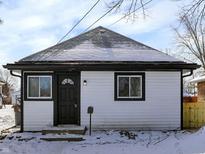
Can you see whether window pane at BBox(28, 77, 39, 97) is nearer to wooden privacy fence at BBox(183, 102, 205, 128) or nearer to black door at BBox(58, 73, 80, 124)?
black door at BBox(58, 73, 80, 124)

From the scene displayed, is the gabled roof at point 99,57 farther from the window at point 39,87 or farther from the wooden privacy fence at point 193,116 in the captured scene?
the wooden privacy fence at point 193,116

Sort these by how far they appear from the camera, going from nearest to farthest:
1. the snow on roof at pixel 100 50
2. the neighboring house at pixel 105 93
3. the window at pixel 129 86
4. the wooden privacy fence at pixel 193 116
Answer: the neighboring house at pixel 105 93
the window at pixel 129 86
the snow on roof at pixel 100 50
the wooden privacy fence at pixel 193 116

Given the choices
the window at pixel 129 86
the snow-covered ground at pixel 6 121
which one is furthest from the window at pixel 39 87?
the window at pixel 129 86

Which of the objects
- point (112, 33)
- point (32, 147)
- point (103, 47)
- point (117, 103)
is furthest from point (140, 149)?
point (112, 33)

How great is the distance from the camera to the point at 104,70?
647 inches

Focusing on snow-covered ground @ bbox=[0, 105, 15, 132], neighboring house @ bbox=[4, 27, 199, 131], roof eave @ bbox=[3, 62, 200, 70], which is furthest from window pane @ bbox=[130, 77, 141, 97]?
snow-covered ground @ bbox=[0, 105, 15, 132]

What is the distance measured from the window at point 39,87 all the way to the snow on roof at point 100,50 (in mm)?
783

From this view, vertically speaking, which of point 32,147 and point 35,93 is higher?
point 35,93

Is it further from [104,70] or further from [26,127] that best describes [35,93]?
[104,70]

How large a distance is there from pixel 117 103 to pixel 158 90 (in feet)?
5.83

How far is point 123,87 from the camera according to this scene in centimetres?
1666

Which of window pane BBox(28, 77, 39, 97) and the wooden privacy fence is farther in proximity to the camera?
the wooden privacy fence

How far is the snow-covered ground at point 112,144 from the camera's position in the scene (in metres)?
11.1

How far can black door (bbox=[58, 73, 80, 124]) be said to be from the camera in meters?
16.7
